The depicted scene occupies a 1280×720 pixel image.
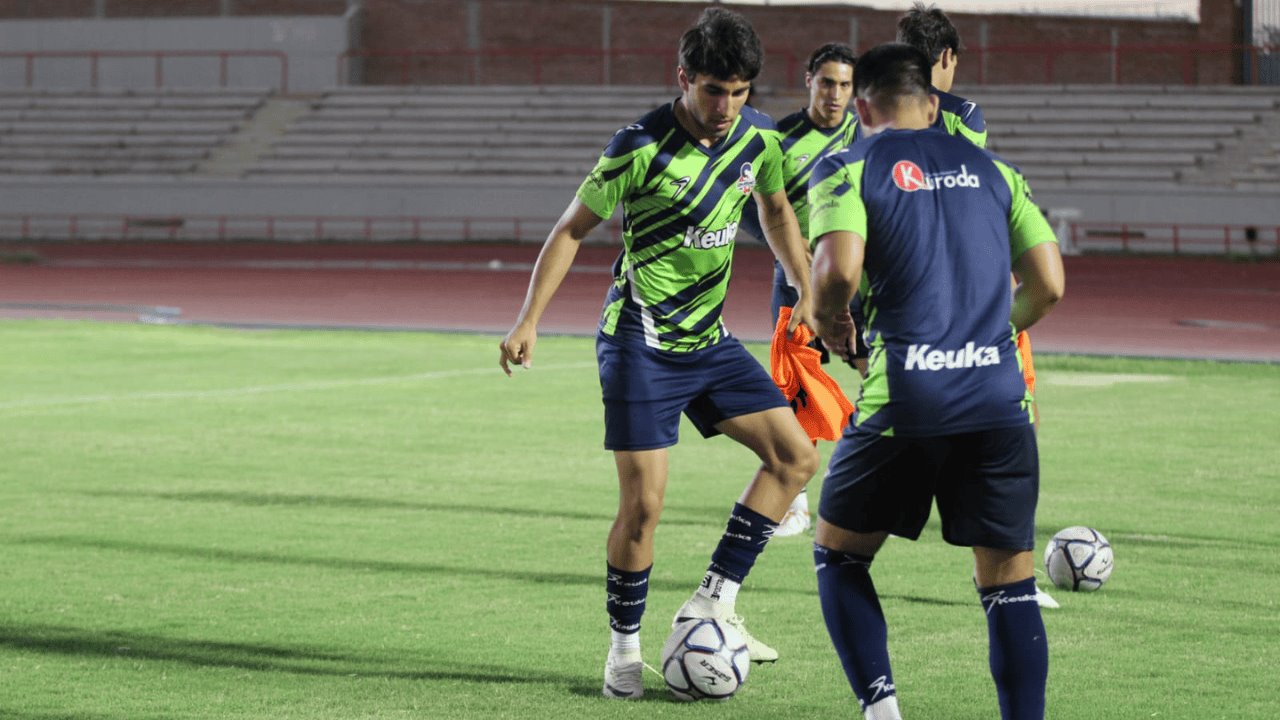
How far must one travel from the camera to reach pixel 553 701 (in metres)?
5.71

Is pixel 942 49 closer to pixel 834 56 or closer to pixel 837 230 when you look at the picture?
pixel 834 56

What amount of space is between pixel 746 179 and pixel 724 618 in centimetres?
147

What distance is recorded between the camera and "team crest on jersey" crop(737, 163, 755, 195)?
237 inches

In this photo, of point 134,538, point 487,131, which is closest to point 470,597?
point 134,538

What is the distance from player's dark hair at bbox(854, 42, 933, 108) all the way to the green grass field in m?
1.96

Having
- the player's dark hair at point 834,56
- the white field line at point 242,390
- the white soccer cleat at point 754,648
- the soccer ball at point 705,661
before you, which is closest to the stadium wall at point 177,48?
the white field line at point 242,390

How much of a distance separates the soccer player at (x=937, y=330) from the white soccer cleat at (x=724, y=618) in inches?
46.7

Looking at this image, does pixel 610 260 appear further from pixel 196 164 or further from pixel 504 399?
pixel 504 399

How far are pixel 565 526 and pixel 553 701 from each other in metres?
3.31

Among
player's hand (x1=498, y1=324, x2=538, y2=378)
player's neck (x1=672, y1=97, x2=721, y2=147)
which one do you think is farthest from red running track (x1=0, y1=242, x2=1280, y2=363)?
player's hand (x1=498, y1=324, x2=538, y2=378)

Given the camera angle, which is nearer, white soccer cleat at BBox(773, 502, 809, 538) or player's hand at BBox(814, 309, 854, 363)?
player's hand at BBox(814, 309, 854, 363)

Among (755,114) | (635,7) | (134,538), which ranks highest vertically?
(635,7)

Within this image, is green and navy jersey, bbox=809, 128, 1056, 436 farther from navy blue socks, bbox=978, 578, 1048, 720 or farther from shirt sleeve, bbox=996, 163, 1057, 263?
navy blue socks, bbox=978, 578, 1048, 720

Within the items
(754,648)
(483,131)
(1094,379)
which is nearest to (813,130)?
(754,648)
